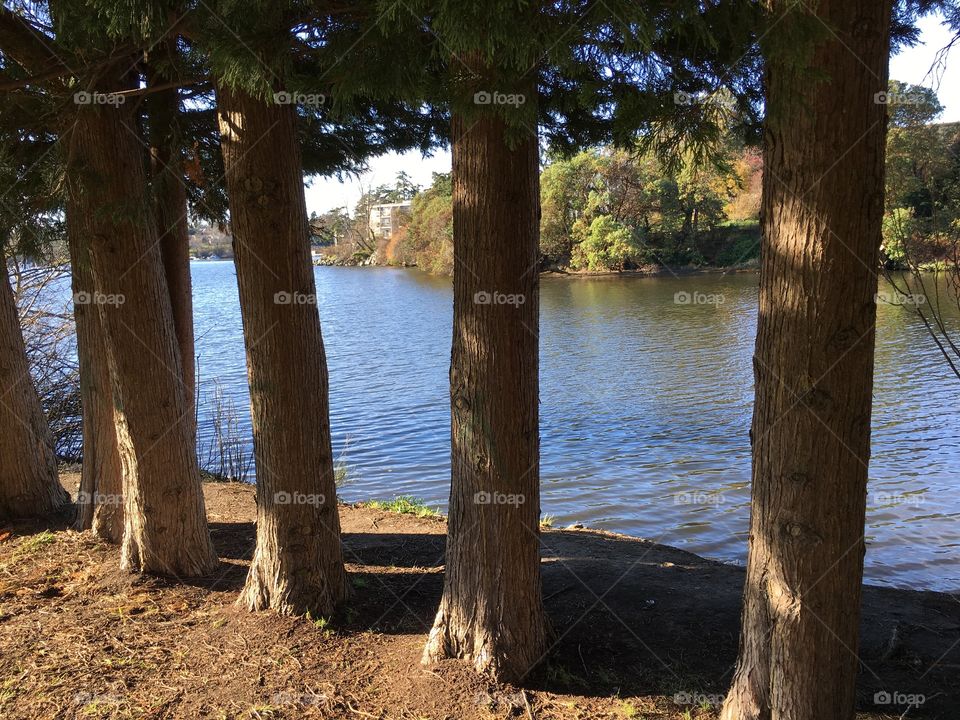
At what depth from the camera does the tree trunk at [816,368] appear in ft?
8.91

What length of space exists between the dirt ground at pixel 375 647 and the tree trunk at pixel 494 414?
229mm

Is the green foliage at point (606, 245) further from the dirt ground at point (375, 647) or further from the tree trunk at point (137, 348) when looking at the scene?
the tree trunk at point (137, 348)

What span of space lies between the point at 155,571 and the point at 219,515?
184 centimetres

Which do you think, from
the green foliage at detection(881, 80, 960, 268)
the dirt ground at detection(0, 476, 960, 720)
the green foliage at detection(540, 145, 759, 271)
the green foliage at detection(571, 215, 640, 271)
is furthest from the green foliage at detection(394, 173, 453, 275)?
the dirt ground at detection(0, 476, 960, 720)

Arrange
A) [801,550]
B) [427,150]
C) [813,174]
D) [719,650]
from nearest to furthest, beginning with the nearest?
[813,174], [801,550], [719,650], [427,150]

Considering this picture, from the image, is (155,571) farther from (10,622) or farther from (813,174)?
(813,174)

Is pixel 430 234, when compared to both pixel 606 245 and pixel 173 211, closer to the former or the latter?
pixel 606 245

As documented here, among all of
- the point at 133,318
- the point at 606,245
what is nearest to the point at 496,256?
the point at 133,318

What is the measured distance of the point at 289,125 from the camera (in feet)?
13.7

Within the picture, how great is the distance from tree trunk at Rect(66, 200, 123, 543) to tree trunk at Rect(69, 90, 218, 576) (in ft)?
1.91

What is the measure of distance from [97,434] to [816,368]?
480cm

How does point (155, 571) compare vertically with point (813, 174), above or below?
below

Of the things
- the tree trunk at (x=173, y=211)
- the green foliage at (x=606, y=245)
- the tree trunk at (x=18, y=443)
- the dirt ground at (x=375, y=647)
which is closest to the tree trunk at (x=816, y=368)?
the dirt ground at (x=375, y=647)

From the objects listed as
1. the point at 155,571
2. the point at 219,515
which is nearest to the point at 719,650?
the point at 155,571
